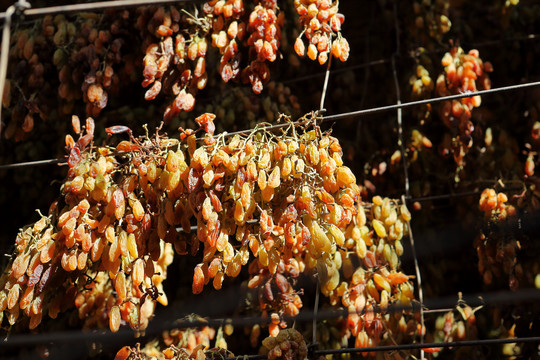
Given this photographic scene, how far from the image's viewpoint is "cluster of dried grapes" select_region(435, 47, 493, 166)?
2.46 metres

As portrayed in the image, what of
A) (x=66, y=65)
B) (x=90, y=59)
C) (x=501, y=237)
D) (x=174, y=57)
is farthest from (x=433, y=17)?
(x=66, y=65)

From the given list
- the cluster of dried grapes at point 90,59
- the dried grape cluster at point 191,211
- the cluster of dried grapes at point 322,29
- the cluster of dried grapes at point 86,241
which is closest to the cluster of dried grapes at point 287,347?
the dried grape cluster at point 191,211

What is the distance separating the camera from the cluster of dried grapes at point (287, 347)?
70.8 inches

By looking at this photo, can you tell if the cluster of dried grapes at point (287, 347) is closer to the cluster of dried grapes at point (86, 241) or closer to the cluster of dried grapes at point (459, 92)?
the cluster of dried grapes at point (86, 241)

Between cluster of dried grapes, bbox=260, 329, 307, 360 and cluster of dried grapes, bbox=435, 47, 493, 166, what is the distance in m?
1.21

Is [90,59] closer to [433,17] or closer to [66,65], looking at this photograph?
[66,65]

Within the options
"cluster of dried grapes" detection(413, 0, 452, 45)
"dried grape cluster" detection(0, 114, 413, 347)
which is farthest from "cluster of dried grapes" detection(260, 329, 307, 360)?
"cluster of dried grapes" detection(413, 0, 452, 45)

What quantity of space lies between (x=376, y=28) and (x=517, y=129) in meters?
1.01

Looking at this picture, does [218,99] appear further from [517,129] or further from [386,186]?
[517,129]

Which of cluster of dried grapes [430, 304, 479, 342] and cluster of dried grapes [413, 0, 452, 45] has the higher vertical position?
cluster of dried grapes [413, 0, 452, 45]

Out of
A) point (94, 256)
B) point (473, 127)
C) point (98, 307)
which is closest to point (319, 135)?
point (94, 256)

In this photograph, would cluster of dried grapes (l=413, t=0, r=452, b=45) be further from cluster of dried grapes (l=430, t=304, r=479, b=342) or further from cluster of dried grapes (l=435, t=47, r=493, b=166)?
cluster of dried grapes (l=430, t=304, r=479, b=342)

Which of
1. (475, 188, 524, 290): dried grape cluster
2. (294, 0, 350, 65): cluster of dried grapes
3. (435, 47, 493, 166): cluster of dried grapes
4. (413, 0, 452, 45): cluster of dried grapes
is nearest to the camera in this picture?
(294, 0, 350, 65): cluster of dried grapes

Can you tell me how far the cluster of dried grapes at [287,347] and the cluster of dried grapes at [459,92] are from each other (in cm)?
121
